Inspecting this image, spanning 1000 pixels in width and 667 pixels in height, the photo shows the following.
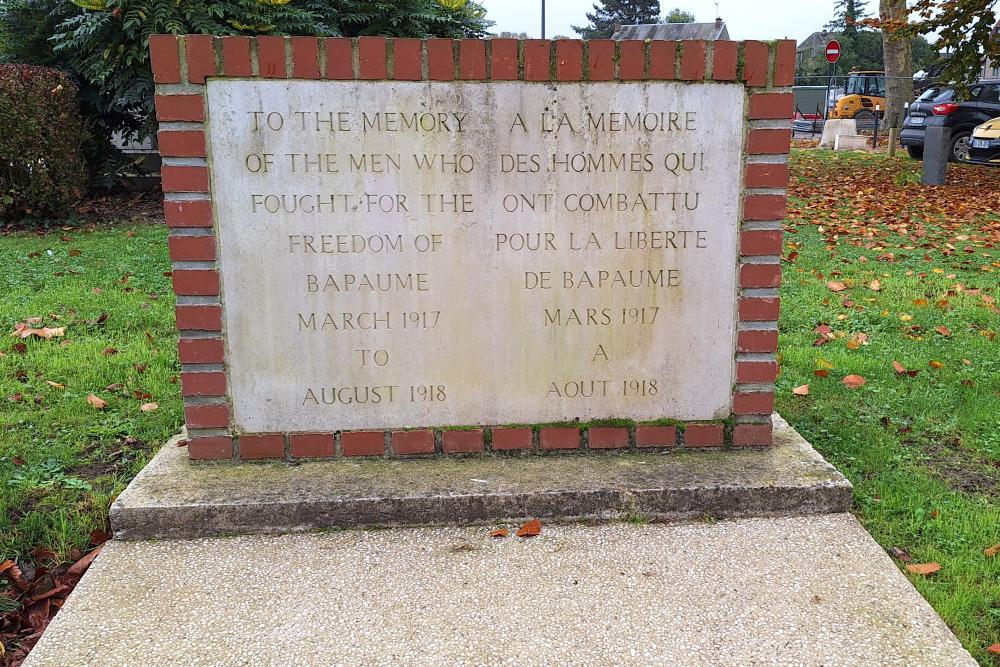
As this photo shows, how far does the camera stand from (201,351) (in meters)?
3.14

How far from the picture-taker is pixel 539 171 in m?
3.11

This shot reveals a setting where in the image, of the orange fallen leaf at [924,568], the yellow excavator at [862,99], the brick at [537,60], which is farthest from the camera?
the yellow excavator at [862,99]

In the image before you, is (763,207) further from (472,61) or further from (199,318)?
(199,318)

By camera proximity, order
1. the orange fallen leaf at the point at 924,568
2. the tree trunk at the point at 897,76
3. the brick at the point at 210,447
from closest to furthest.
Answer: the orange fallen leaf at the point at 924,568 < the brick at the point at 210,447 < the tree trunk at the point at 897,76

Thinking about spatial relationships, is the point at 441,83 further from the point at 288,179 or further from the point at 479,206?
the point at 288,179

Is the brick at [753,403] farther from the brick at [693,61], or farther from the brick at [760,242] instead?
the brick at [693,61]

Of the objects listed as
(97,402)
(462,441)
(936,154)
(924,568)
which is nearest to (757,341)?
(924,568)

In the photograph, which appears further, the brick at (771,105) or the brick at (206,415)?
the brick at (206,415)

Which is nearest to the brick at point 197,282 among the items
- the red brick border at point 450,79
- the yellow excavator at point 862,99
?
the red brick border at point 450,79

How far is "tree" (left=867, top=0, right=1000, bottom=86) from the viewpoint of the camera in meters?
13.0

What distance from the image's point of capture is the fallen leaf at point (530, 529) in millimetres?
2941

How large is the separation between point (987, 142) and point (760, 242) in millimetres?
14537

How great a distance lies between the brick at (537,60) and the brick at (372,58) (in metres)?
0.51

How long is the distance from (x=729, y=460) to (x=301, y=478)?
1654 mm
